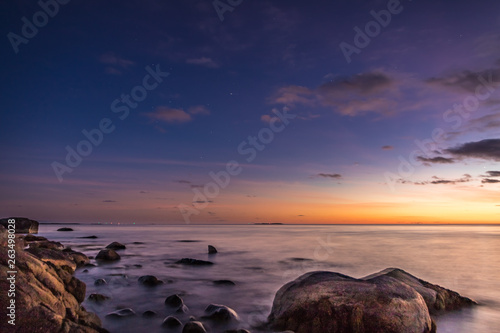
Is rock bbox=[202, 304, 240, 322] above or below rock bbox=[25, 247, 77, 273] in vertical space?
below

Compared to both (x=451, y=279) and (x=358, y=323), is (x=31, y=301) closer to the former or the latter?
(x=358, y=323)

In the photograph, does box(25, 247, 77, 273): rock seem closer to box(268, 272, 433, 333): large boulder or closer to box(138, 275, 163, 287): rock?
box(138, 275, 163, 287): rock

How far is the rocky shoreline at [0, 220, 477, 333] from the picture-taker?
5750mm

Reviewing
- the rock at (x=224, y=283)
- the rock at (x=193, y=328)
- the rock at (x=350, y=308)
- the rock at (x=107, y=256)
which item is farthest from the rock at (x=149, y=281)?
the rock at (x=107, y=256)

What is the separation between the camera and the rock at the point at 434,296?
10406mm

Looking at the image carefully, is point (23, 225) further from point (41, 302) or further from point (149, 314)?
point (41, 302)

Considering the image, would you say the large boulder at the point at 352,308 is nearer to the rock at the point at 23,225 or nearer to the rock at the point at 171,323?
the rock at the point at 171,323

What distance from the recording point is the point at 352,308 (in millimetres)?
7840

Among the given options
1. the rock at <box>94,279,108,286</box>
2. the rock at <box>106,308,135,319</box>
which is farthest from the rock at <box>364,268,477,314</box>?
the rock at <box>94,279,108,286</box>

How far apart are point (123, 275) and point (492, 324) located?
15.6 meters

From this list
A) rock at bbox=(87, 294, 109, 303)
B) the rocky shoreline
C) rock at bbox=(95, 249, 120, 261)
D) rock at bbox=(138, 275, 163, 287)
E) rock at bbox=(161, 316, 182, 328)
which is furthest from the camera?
rock at bbox=(95, 249, 120, 261)

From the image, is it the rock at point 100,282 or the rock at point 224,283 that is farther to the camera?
the rock at point 224,283

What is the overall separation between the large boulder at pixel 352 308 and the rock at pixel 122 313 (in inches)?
173

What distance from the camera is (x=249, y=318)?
9.85 m
